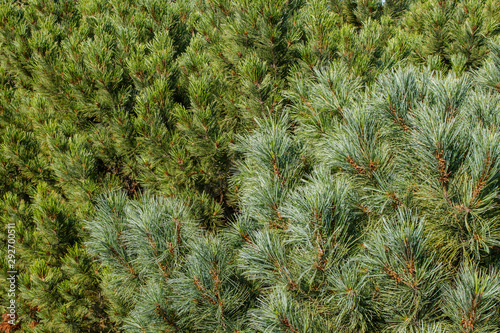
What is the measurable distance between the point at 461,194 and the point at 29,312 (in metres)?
3.48

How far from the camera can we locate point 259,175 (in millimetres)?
1841

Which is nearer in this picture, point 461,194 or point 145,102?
point 461,194

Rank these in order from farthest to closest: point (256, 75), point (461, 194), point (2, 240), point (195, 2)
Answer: point (195, 2), point (2, 240), point (256, 75), point (461, 194)

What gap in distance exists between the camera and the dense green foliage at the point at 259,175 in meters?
1.40

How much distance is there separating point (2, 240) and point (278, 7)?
3314mm

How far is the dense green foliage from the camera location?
1.40 meters

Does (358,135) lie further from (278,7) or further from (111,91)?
(111,91)

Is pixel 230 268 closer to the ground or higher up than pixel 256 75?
closer to the ground

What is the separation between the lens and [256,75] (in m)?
2.78

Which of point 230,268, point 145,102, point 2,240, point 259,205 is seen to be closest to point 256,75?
point 145,102

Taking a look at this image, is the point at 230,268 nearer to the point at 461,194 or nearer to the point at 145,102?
the point at 461,194

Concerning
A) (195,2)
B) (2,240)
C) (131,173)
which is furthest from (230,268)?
(195,2)

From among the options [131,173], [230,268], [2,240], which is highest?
[230,268]

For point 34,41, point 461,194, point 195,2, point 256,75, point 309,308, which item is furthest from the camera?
point 195,2
